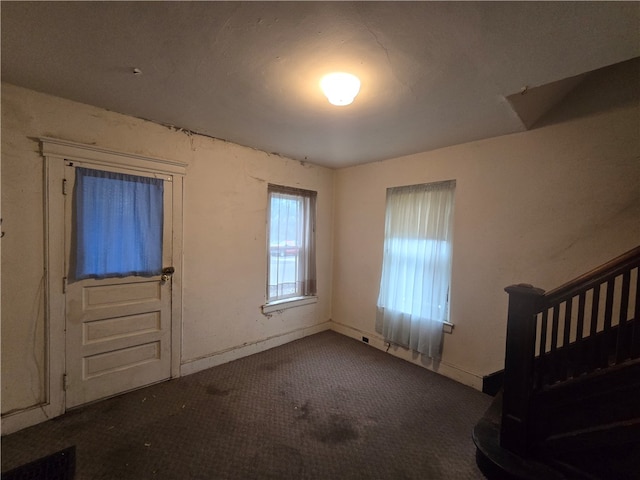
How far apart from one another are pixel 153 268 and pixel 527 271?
10.7 feet

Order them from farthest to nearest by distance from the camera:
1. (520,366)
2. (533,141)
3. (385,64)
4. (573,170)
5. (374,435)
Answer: (533,141), (573,170), (374,435), (520,366), (385,64)

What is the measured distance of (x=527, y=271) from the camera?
7.58 feet

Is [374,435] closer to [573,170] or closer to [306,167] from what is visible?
[573,170]

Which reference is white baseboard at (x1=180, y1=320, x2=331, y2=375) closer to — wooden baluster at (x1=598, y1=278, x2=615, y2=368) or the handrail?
the handrail

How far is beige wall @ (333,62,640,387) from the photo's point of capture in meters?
1.92

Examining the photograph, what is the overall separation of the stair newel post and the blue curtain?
2.78 m

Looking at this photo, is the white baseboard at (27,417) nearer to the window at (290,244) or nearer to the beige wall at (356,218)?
the beige wall at (356,218)

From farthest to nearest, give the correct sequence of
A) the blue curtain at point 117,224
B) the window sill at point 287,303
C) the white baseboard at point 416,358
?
the window sill at point 287,303 → the white baseboard at point 416,358 → the blue curtain at point 117,224

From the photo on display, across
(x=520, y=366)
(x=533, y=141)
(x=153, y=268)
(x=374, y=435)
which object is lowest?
(x=374, y=435)

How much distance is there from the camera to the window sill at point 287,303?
3271 mm

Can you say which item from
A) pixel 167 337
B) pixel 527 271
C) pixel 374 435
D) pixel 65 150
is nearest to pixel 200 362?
pixel 167 337

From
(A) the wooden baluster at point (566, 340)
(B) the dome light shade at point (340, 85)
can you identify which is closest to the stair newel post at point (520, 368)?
(A) the wooden baluster at point (566, 340)

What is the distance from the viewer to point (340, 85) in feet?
5.29

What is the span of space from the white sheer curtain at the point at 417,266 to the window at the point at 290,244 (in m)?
1.02
